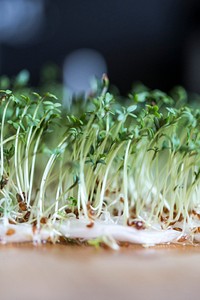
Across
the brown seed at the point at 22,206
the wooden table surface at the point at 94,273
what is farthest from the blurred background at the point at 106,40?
the wooden table surface at the point at 94,273

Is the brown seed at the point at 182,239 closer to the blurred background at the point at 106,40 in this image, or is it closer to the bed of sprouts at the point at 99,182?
the bed of sprouts at the point at 99,182

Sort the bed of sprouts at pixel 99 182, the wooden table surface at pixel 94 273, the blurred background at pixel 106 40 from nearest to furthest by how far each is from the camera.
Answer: the wooden table surface at pixel 94 273
the bed of sprouts at pixel 99 182
the blurred background at pixel 106 40

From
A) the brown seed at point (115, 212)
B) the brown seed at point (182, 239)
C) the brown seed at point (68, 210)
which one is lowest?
the brown seed at point (182, 239)

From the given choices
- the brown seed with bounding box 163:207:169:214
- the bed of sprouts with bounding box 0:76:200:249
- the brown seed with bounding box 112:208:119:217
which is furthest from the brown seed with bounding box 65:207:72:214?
the brown seed with bounding box 163:207:169:214

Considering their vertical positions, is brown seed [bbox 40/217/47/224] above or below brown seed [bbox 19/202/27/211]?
below

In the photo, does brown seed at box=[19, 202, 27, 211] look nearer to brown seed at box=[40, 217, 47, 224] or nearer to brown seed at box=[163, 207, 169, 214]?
brown seed at box=[40, 217, 47, 224]

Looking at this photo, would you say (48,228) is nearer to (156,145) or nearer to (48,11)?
(156,145)
